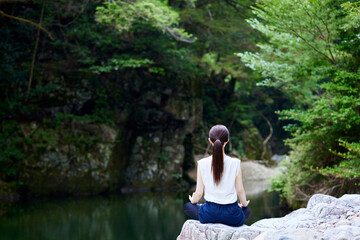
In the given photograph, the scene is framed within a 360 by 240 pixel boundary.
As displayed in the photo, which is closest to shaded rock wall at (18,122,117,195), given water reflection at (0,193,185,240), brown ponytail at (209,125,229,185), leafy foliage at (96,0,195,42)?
water reflection at (0,193,185,240)

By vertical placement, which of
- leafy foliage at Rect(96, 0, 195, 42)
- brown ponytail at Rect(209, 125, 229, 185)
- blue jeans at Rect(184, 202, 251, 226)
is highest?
leafy foliage at Rect(96, 0, 195, 42)

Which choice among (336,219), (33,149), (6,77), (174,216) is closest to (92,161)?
(33,149)

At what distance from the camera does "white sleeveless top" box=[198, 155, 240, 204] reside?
3428 millimetres

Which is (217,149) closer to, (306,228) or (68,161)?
(306,228)

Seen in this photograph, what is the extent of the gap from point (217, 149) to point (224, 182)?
1.09 ft

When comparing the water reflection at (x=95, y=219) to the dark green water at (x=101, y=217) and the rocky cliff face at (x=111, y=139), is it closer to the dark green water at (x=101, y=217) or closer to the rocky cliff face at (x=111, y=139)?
the dark green water at (x=101, y=217)

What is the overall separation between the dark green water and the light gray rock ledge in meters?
2.85

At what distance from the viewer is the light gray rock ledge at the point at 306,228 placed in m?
2.96

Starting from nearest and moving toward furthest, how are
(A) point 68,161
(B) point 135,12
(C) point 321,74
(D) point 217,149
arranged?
(D) point 217,149
(C) point 321,74
(B) point 135,12
(A) point 68,161

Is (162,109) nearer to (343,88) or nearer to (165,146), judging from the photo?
(165,146)

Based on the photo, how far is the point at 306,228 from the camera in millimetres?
3363

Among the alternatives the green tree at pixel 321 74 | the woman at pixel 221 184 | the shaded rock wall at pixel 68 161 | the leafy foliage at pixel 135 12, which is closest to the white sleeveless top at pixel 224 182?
the woman at pixel 221 184

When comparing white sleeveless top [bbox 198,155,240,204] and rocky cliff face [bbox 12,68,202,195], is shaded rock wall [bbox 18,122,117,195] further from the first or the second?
white sleeveless top [bbox 198,155,240,204]

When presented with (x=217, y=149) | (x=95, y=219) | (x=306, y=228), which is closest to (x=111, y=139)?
(x=95, y=219)
